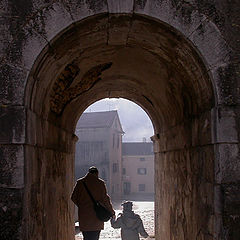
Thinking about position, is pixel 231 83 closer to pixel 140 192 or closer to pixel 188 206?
pixel 188 206

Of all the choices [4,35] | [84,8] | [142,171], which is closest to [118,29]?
[84,8]

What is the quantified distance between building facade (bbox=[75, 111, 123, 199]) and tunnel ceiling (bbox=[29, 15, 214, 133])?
28.3 meters

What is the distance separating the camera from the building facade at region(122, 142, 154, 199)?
128 feet

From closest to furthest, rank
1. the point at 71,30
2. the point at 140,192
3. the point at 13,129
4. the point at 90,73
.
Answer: the point at 13,129, the point at 71,30, the point at 90,73, the point at 140,192

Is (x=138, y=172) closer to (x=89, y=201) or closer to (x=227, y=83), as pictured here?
(x=89, y=201)

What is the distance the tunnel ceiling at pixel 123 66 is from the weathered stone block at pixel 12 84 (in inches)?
6.9

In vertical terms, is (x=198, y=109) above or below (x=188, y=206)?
above

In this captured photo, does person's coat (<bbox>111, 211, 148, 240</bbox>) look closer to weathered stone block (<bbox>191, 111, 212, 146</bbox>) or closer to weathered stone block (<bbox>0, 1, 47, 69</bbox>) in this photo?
weathered stone block (<bbox>191, 111, 212, 146</bbox>)

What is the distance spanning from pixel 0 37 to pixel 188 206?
10.2 ft

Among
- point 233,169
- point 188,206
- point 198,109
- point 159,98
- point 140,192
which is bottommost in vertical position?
point 140,192

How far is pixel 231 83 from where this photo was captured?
3.42 meters

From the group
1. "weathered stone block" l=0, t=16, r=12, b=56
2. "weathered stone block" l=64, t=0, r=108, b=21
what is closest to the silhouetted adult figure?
"weathered stone block" l=0, t=16, r=12, b=56

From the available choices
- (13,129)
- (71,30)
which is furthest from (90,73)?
(13,129)

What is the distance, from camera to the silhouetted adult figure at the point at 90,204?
5.14 meters
